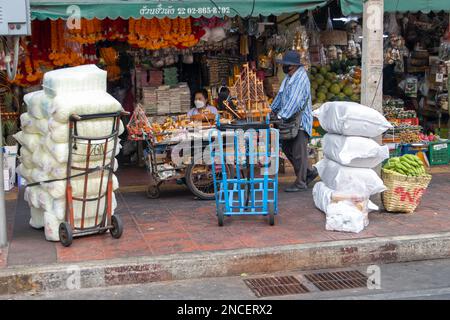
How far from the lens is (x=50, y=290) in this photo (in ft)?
20.2

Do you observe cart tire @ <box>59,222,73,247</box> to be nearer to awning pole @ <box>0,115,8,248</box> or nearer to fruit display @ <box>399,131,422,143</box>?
awning pole @ <box>0,115,8,248</box>

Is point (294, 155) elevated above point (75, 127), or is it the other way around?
point (75, 127)

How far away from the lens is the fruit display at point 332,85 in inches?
442

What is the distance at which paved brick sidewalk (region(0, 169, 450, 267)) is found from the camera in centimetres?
671

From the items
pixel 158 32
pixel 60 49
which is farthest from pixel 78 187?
pixel 60 49

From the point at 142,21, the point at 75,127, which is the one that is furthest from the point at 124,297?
the point at 142,21

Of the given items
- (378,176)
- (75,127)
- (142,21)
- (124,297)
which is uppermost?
(142,21)

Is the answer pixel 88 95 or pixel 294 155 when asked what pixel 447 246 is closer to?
pixel 294 155

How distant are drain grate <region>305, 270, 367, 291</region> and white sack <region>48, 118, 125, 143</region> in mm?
2482

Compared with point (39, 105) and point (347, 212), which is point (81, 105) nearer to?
point (39, 105)

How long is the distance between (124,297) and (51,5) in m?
4.14

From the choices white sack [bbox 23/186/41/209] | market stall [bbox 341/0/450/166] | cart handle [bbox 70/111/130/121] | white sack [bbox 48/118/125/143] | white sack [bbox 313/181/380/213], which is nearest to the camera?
cart handle [bbox 70/111/130/121]

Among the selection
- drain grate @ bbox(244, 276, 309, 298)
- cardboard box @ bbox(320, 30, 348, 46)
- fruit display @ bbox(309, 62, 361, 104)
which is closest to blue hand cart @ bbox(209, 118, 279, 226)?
drain grate @ bbox(244, 276, 309, 298)

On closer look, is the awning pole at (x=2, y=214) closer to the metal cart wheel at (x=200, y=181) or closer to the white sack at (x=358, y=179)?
the metal cart wheel at (x=200, y=181)
